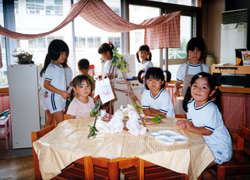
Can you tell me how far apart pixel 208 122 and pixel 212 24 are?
4.63 meters

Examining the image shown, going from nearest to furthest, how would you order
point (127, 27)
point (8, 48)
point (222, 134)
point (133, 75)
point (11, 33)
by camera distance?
point (222, 134) → point (11, 33) → point (127, 27) → point (8, 48) → point (133, 75)

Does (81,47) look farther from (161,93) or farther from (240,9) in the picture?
(240,9)

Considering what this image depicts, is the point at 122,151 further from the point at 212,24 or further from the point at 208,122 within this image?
the point at 212,24

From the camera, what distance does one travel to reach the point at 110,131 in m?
1.42

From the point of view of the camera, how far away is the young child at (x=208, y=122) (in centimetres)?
146

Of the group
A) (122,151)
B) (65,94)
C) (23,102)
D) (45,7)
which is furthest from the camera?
(45,7)

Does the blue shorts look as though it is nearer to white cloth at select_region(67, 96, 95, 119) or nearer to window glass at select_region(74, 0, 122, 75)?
white cloth at select_region(67, 96, 95, 119)

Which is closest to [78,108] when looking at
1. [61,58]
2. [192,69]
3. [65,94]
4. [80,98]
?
[80,98]

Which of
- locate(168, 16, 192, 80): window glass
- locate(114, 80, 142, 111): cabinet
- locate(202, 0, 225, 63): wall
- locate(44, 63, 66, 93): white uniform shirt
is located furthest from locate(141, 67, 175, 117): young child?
locate(202, 0, 225, 63): wall

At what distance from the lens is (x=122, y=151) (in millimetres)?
1149

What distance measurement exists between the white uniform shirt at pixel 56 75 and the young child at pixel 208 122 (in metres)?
1.37

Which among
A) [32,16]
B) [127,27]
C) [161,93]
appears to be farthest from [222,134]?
[32,16]

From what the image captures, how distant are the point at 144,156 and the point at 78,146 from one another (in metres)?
0.36

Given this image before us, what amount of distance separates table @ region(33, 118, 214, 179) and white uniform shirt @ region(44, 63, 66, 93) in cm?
106
